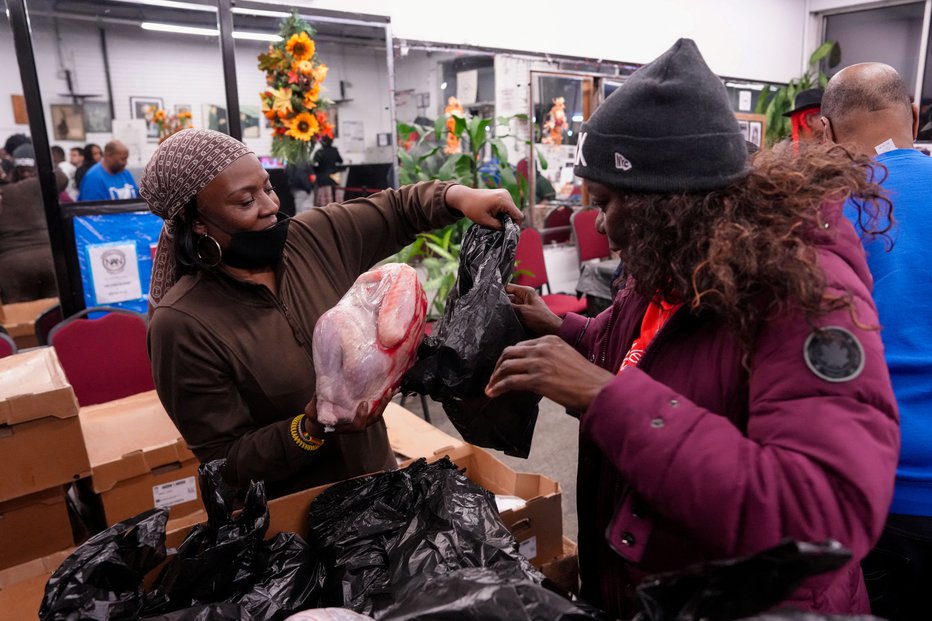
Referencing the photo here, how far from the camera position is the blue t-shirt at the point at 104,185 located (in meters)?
3.90

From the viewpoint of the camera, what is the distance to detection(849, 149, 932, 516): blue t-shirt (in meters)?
1.21

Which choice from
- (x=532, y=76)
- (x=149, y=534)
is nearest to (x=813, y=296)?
(x=149, y=534)

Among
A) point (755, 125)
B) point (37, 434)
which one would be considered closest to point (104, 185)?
point (37, 434)

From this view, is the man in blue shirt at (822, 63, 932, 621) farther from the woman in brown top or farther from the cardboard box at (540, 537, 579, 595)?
the woman in brown top

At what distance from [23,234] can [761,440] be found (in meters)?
4.07

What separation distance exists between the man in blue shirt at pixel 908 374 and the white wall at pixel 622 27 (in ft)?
11.6

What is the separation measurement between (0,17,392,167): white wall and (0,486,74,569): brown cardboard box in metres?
3.07

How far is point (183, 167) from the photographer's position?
129 centimetres

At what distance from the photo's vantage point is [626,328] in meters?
1.07

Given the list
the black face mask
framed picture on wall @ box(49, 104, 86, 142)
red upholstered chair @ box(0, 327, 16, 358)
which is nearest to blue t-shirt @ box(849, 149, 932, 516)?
the black face mask

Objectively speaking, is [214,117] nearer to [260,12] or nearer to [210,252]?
[260,12]

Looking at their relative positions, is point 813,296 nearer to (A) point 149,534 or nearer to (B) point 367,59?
(A) point 149,534

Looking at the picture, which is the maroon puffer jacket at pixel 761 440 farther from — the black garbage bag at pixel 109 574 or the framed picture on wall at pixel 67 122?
the framed picture on wall at pixel 67 122

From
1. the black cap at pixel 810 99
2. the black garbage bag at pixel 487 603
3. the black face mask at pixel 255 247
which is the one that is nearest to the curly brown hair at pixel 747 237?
the black garbage bag at pixel 487 603
